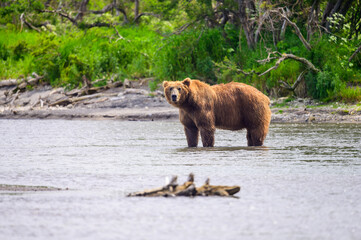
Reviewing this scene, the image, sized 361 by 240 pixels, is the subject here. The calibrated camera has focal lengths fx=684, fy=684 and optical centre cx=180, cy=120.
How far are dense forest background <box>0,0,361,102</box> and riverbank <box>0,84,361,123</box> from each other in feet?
1.74

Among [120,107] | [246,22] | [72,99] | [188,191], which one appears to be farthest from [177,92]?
[72,99]

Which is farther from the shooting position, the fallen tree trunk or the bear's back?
the fallen tree trunk

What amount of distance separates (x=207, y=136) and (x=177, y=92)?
1000 mm

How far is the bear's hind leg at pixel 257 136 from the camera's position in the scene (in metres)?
12.0

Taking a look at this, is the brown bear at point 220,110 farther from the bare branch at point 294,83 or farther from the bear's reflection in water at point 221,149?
the bare branch at point 294,83

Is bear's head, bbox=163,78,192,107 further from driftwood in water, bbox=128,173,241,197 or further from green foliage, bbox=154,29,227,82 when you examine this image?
green foliage, bbox=154,29,227,82

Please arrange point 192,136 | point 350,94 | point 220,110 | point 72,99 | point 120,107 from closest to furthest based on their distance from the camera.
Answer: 1. point 220,110
2. point 192,136
3. point 350,94
4. point 120,107
5. point 72,99

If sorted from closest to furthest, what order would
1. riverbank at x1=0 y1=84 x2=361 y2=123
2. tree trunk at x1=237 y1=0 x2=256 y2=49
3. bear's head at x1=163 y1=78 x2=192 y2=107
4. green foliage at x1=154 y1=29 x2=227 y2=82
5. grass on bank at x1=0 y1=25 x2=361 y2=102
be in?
bear's head at x1=163 y1=78 x2=192 y2=107
riverbank at x1=0 y1=84 x2=361 y2=123
grass on bank at x1=0 y1=25 x2=361 y2=102
tree trunk at x1=237 y1=0 x2=256 y2=49
green foliage at x1=154 y1=29 x2=227 y2=82

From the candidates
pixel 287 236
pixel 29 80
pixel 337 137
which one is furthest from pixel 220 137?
pixel 29 80

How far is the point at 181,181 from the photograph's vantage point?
26.7 ft

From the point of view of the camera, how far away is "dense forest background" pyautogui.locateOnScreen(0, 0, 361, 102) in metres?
18.9

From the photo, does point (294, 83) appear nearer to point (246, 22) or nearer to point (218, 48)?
point (246, 22)

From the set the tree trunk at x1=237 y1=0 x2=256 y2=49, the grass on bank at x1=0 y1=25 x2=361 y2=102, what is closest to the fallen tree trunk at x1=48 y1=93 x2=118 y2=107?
the grass on bank at x1=0 y1=25 x2=361 y2=102

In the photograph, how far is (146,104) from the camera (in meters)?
21.4
